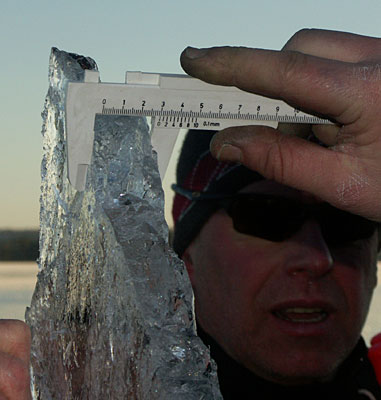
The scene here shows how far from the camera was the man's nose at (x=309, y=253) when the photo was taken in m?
2.94

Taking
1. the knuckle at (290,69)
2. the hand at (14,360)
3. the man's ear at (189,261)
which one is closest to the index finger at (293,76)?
the knuckle at (290,69)

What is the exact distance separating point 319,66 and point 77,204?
46cm

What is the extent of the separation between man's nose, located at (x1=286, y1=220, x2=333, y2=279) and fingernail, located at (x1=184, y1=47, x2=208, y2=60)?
1.72 metres

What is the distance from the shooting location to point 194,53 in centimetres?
133

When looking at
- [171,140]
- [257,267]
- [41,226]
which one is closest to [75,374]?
[41,226]

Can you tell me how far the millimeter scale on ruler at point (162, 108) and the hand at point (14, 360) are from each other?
0.25 m

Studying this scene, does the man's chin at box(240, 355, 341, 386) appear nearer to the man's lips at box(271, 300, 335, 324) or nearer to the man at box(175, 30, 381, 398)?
the man at box(175, 30, 381, 398)

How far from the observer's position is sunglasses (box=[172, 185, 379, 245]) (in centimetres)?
299

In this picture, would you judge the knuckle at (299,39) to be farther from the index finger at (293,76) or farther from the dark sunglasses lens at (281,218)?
the dark sunglasses lens at (281,218)

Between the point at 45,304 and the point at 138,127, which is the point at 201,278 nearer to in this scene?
the point at 45,304

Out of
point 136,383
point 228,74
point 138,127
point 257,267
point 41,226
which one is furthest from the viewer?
point 257,267

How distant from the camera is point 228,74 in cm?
128

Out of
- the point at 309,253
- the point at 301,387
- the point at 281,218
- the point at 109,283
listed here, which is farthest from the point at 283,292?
the point at 109,283

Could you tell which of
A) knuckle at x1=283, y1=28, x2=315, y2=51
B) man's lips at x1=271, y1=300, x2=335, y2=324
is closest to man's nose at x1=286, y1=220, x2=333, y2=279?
man's lips at x1=271, y1=300, x2=335, y2=324
